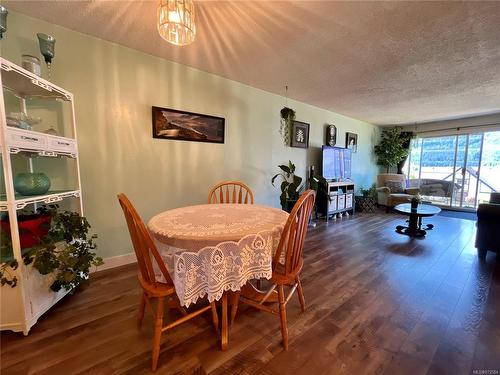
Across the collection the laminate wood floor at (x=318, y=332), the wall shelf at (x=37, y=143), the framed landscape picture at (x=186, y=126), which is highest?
the framed landscape picture at (x=186, y=126)

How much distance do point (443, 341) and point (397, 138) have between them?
5740 millimetres

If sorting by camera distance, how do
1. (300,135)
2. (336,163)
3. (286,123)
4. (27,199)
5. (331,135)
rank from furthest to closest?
1. (331,135)
2. (336,163)
3. (300,135)
4. (286,123)
5. (27,199)

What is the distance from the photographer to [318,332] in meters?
1.40

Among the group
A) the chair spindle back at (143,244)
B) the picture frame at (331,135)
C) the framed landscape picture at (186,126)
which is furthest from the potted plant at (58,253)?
the picture frame at (331,135)

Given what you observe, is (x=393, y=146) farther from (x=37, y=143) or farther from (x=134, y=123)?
(x=37, y=143)

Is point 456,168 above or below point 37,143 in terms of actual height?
below

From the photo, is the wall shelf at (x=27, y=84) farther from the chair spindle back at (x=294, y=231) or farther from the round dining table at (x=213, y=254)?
the chair spindle back at (x=294, y=231)

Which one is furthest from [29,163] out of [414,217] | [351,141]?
[351,141]

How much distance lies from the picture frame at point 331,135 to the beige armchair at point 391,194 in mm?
1888

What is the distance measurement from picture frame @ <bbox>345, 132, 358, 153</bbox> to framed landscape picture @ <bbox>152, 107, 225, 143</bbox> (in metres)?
3.42

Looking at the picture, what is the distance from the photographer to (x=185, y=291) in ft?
3.48

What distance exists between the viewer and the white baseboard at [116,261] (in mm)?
2179

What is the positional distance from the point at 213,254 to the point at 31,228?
1360 mm

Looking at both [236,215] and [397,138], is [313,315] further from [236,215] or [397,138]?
[397,138]
